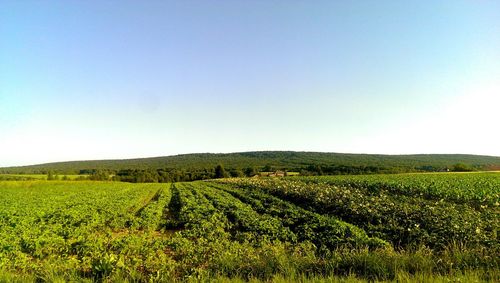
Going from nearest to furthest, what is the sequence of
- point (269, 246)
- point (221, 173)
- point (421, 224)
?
1. point (269, 246)
2. point (421, 224)
3. point (221, 173)

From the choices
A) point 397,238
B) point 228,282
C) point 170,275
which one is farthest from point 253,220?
point 228,282

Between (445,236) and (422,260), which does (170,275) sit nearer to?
(422,260)

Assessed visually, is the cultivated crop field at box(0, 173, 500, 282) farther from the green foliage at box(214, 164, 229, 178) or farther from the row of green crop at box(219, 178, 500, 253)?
the green foliage at box(214, 164, 229, 178)

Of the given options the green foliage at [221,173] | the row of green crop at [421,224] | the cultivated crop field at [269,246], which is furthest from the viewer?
the green foliage at [221,173]

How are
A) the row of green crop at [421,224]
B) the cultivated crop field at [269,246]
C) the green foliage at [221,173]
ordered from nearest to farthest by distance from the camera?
the cultivated crop field at [269,246] < the row of green crop at [421,224] < the green foliage at [221,173]

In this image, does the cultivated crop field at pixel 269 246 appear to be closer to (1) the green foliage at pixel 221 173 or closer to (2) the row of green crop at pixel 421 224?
(2) the row of green crop at pixel 421 224

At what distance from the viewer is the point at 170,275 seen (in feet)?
20.9

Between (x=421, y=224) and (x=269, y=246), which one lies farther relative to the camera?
(x=421, y=224)

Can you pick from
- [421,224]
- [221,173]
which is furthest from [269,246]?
[221,173]

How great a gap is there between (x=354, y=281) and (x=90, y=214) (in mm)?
19188

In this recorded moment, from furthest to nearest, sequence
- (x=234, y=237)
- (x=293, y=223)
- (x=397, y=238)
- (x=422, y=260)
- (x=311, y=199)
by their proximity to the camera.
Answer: (x=311, y=199) < (x=293, y=223) < (x=234, y=237) < (x=397, y=238) < (x=422, y=260)

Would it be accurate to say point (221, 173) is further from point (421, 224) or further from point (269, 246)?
point (269, 246)

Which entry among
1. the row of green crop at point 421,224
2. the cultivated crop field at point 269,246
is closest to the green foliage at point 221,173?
the cultivated crop field at point 269,246

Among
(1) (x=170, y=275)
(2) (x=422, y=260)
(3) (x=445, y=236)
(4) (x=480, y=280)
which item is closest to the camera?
(4) (x=480, y=280)
